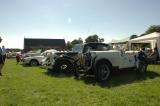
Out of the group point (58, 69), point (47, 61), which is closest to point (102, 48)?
point (58, 69)

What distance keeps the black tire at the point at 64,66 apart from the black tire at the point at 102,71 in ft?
11.0

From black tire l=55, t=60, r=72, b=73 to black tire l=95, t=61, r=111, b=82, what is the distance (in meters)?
3.37

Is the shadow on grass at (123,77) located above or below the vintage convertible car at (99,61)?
below

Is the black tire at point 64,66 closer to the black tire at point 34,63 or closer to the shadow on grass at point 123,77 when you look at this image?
the shadow on grass at point 123,77

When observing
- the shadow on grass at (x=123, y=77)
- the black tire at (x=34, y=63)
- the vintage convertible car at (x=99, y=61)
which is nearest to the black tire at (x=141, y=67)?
the vintage convertible car at (x=99, y=61)

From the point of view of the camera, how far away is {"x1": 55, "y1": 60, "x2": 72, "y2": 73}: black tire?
538 inches

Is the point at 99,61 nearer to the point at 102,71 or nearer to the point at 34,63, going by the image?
the point at 102,71

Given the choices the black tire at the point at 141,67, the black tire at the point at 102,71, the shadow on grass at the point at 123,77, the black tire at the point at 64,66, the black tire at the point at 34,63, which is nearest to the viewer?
the shadow on grass at the point at 123,77

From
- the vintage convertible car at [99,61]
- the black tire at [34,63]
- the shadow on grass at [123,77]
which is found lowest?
the shadow on grass at [123,77]

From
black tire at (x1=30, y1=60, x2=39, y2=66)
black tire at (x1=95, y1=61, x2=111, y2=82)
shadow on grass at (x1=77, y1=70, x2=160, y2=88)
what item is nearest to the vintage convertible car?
black tire at (x1=95, y1=61, x2=111, y2=82)

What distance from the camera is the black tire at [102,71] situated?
10.5 m

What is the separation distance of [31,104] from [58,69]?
23.6 ft

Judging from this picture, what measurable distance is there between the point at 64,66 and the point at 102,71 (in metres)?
3.59

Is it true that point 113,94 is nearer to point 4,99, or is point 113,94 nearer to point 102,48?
point 4,99
